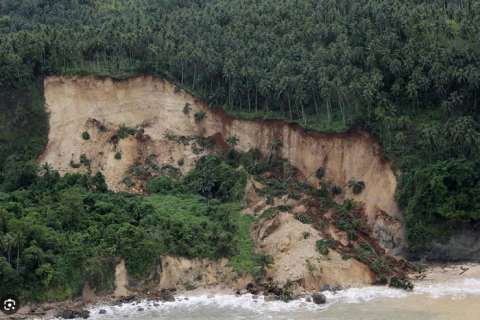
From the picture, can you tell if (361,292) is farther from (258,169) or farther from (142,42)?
(142,42)

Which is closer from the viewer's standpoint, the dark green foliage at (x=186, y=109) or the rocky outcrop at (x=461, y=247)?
the rocky outcrop at (x=461, y=247)

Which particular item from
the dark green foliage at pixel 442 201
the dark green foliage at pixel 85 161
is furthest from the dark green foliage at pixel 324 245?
the dark green foliage at pixel 85 161

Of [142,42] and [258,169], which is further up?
[142,42]

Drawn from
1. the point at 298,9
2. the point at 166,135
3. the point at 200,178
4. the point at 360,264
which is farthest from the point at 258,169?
the point at 298,9

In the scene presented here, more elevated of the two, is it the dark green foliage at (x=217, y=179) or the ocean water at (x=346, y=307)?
the dark green foliage at (x=217, y=179)

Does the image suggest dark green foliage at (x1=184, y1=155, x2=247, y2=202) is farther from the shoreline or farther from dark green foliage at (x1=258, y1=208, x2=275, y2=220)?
the shoreline

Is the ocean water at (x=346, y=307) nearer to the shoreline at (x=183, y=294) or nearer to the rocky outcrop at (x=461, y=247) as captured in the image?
the shoreline at (x=183, y=294)
